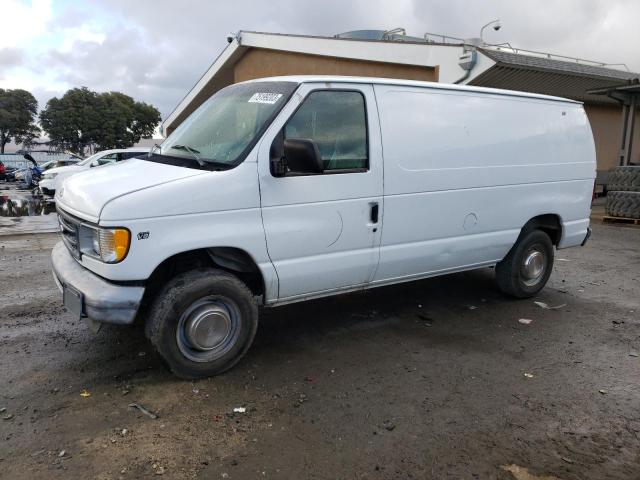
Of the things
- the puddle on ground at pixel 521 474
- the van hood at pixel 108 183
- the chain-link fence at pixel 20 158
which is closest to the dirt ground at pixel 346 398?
the puddle on ground at pixel 521 474

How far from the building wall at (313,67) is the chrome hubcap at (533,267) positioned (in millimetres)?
8229

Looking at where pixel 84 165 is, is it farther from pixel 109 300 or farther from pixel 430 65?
pixel 109 300

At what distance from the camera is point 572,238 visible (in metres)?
5.98

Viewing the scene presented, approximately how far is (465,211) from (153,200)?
292cm

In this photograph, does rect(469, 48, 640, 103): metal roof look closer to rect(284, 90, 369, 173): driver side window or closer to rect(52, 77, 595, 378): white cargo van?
rect(52, 77, 595, 378): white cargo van

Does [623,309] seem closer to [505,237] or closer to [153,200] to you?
[505,237]

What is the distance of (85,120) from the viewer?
171ft

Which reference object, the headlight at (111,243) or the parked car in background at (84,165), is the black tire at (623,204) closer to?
the headlight at (111,243)

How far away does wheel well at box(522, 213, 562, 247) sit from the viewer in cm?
566

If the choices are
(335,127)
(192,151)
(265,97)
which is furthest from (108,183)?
(335,127)

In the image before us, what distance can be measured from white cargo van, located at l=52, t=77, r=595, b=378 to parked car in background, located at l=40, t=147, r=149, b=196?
12.6 meters

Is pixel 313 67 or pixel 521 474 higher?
pixel 313 67

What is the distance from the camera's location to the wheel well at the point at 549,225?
5664 mm

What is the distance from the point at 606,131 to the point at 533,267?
17.0m
